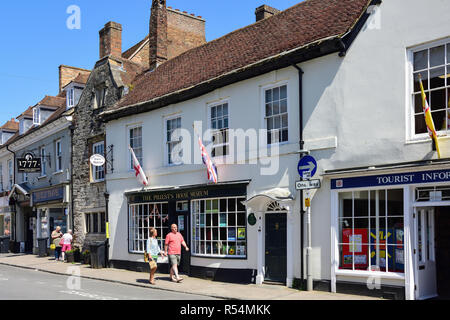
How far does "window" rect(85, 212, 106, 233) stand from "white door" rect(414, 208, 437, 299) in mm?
15049

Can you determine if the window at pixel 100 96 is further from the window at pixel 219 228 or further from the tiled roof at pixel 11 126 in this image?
the tiled roof at pixel 11 126

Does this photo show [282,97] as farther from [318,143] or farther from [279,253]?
[279,253]

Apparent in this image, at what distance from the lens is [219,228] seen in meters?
15.9

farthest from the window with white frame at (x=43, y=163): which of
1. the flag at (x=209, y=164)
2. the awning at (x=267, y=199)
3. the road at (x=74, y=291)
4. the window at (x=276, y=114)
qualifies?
the window at (x=276, y=114)

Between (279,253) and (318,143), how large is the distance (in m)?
3.31

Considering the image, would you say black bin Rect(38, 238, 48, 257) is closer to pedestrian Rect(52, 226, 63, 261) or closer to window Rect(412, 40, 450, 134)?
pedestrian Rect(52, 226, 63, 261)

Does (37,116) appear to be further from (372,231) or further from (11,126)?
(372,231)

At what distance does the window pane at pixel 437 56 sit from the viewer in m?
11.0

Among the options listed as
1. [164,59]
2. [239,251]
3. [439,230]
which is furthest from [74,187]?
[439,230]

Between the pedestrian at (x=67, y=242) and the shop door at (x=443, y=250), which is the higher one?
the shop door at (x=443, y=250)

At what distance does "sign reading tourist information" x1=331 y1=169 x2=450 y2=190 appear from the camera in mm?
10586

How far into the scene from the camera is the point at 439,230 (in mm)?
11742

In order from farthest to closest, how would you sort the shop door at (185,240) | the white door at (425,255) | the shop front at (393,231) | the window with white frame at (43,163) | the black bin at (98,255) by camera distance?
the window with white frame at (43,163) < the black bin at (98,255) < the shop door at (185,240) < the white door at (425,255) < the shop front at (393,231)

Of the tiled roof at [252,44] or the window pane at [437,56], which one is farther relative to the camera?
the tiled roof at [252,44]
